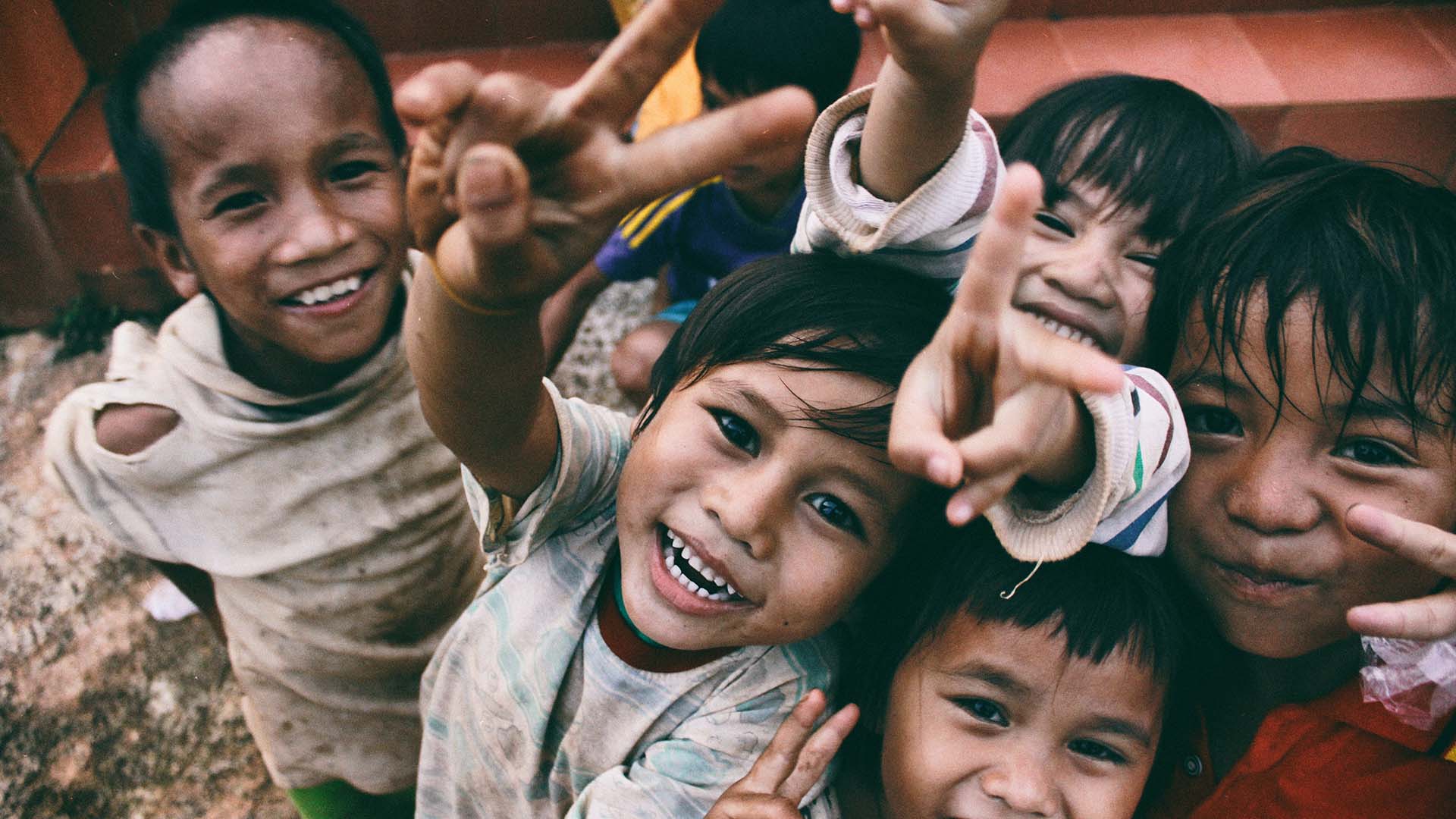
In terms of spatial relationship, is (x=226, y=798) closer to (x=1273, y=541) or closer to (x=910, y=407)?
(x=910, y=407)

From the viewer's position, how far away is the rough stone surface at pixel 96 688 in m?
2.02

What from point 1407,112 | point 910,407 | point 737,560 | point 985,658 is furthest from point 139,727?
point 1407,112

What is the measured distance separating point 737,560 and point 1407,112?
2671 mm

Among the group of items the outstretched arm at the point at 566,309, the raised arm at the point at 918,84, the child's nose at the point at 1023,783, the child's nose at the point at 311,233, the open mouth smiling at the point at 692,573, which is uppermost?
the raised arm at the point at 918,84

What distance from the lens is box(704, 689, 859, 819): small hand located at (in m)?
1.13

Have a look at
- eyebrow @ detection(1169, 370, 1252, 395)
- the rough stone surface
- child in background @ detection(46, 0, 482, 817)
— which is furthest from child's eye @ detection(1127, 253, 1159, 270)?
the rough stone surface

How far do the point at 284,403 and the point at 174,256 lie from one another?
0.93 ft

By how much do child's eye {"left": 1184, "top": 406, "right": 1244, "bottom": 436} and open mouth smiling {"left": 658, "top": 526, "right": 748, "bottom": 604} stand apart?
0.61 meters

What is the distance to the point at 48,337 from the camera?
277 cm

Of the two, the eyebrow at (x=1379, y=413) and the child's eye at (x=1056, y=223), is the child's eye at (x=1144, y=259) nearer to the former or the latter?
the child's eye at (x=1056, y=223)

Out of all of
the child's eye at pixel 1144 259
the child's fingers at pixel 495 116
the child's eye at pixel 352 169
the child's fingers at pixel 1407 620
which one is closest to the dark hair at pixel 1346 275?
the child's eye at pixel 1144 259

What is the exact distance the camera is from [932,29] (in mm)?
978

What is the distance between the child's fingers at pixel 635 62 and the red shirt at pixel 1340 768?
1.17 meters

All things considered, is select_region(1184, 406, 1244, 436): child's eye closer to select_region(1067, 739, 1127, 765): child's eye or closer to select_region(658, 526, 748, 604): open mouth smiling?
select_region(1067, 739, 1127, 765): child's eye
